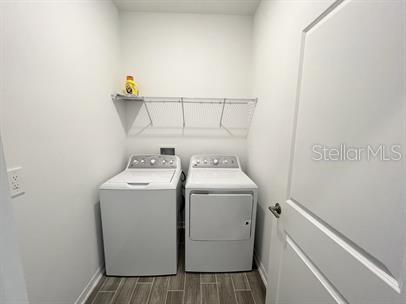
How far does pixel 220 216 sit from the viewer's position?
159cm

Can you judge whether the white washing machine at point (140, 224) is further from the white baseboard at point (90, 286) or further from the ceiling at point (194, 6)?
the ceiling at point (194, 6)

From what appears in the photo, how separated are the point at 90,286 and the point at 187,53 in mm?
2575

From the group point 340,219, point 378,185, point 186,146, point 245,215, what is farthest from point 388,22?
point 186,146

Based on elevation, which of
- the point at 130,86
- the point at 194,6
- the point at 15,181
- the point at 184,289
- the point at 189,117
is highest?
the point at 194,6

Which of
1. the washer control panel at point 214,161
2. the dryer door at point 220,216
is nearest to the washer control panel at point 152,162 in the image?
the washer control panel at point 214,161

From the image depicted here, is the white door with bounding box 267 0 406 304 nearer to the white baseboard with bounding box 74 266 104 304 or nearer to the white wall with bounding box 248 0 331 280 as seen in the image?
the white wall with bounding box 248 0 331 280

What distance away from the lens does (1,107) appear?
32.3 inches

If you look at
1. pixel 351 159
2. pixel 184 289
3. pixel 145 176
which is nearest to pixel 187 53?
pixel 145 176

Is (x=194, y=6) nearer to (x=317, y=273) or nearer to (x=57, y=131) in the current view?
(x=57, y=131)

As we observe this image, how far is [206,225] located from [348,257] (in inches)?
46.0

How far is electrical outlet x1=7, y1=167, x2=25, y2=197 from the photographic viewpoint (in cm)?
86

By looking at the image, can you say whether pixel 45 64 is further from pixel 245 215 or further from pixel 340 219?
pixel 245 215

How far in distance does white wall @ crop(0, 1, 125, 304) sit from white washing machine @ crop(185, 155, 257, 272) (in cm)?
88

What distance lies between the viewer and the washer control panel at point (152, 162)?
2.04 meters
